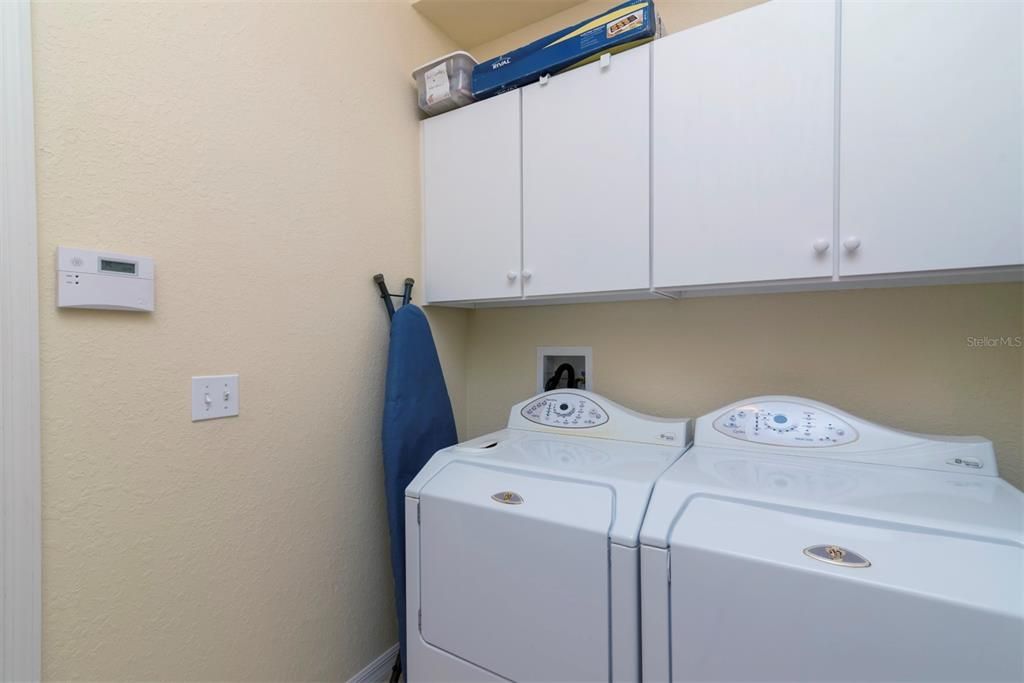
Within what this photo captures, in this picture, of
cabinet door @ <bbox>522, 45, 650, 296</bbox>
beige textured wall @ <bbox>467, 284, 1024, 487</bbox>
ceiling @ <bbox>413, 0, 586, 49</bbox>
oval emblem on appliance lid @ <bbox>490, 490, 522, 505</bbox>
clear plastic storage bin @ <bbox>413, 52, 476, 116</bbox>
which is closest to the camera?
oval emblem on appliance lid @ <bbox>490, 490, 522, 505</bbox>

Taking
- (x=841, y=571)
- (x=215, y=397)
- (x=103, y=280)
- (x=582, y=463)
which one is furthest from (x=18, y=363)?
(x=841, y=571)

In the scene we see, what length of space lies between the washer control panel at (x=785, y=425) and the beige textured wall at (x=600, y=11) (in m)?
1.40

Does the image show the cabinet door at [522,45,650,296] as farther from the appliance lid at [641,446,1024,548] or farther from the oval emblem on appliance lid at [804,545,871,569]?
the oval emblem on appliance lid at [804,545,871,569]

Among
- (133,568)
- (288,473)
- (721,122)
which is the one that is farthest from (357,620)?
(721,122)

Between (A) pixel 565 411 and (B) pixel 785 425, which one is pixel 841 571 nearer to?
(B) pixel 785 425

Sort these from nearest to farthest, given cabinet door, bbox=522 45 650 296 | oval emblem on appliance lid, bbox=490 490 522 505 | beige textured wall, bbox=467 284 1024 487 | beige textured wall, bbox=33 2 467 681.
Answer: beige textured wall, bbox=33 2 467 681 → oval emblem on appliance lid, bbox=490 490 522 505 → beige textured wall, bbox=467 284 1024 487 → cabinet door, bbox=522 45 650 296

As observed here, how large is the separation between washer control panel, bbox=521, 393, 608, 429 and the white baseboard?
1.02 metres

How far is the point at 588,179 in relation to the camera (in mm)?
1453

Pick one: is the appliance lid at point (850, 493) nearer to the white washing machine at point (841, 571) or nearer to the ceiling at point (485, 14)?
the white washing machine at point (841, 571)

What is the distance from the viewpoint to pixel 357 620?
1558 mm

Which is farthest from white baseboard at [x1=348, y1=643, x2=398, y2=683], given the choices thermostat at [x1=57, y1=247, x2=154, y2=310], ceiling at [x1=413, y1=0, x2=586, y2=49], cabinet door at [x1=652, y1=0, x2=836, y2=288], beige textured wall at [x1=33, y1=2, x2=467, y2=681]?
ceiling at [x1=413, y1=0, x2=586, y2=49]

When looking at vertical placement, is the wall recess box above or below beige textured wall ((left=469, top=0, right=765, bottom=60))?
below

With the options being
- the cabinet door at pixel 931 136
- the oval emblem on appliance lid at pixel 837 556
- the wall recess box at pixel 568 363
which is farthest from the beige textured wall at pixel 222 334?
the cabinet door at pixel 931 136

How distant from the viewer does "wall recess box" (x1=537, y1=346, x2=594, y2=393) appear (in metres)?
1.84
